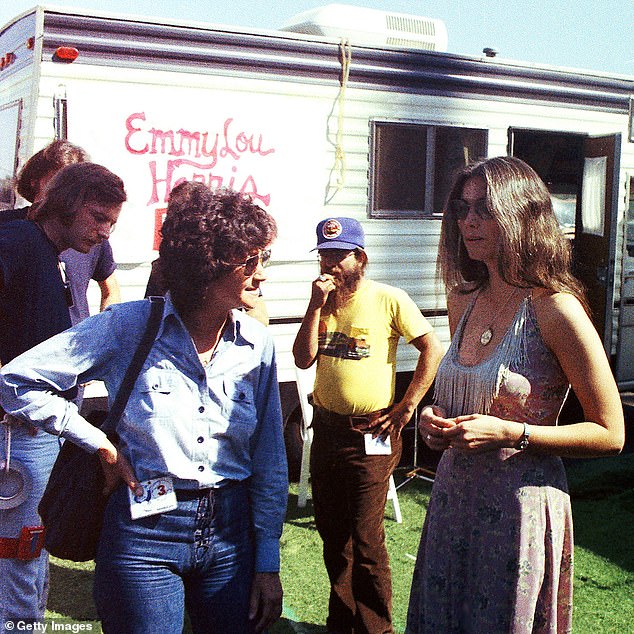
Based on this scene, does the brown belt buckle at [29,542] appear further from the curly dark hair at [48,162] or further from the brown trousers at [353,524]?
the curly dark hair at [48,162]

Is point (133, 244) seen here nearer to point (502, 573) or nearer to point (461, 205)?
point (461, 205)

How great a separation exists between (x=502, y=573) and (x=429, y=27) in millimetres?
5283

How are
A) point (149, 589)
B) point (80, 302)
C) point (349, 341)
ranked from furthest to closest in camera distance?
point (349, 341) < point (80, 302) < point (149, 589)

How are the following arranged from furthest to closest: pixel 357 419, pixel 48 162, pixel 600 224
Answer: pixel 600 224 → pixel 357 419 → pixel 48 162

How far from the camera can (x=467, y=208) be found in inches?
93.1

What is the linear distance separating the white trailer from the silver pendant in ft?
8.17

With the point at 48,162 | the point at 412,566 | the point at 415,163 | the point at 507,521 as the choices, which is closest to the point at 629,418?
the point at 415,163

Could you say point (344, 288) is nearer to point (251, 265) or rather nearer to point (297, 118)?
point (251, 265)

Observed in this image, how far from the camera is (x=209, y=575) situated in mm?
2152

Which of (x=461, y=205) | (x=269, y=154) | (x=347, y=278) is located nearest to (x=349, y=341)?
(x=347, y=278)

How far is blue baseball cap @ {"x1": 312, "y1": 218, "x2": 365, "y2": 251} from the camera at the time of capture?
3.82 meters

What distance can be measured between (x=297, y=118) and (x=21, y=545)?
3.63 m

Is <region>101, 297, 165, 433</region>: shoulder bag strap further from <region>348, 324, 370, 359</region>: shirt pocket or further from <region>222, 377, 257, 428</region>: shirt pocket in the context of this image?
<region>348, 324, 370, 359</region>: shirt pocket

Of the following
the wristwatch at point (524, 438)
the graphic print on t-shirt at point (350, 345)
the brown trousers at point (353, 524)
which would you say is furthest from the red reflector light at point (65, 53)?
the wristwatch at point (524, 438)
